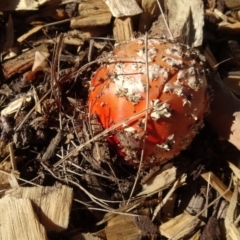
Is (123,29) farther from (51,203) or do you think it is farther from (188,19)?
(51,203)

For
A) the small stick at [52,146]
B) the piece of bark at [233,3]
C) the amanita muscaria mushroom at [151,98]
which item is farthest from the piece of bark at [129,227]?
the piece of bark at [233,3]

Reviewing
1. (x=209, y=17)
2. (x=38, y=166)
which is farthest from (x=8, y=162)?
(x=209, y=17)

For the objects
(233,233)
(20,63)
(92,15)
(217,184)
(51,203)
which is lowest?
(233,233)

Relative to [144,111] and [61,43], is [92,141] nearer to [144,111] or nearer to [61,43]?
[144,111]

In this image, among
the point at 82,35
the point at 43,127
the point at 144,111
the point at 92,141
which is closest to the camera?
the point at 144,111

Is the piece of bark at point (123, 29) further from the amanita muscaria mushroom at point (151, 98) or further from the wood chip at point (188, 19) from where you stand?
the amanita muscaria mushroom at point (151, 98)

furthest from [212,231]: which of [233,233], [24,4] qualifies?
[24,4]
